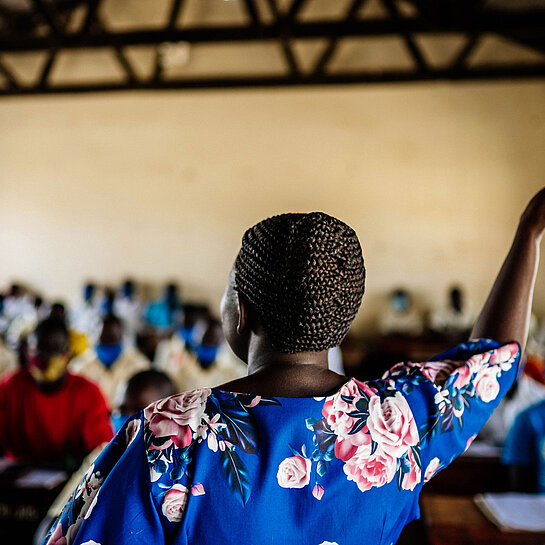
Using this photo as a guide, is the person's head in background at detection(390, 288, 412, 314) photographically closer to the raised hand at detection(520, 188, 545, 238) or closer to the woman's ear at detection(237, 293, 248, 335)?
the raised hand at detection(520, 188, 545, 238)

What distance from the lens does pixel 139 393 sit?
2146 mm

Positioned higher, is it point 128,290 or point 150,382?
point 128,290

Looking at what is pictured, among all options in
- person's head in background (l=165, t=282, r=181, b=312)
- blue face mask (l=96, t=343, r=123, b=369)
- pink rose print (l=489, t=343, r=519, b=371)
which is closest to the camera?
pink rose print (l=489, t=343, r=519, b=371)

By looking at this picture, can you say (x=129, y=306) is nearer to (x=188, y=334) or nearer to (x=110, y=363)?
(x=188, y=334)

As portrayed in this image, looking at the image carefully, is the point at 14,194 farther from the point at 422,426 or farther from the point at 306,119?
the point at 422,426

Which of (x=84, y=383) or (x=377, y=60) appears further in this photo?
(x=377, y=60)

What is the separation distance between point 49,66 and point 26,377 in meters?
6.46

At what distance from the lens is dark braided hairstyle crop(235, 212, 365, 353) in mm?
794

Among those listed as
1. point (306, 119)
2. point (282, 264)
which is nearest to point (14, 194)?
point (306, 119)

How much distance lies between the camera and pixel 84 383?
2803 mm

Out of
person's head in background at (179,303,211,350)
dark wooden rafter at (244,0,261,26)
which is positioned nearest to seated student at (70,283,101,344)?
person's head in background at (179,303,211,350)

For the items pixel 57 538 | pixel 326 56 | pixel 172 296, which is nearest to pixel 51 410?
pixel 57 538

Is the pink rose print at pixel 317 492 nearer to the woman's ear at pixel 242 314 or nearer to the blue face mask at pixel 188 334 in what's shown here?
the woman's ear at pixel 242 314

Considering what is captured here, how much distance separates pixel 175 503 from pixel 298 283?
1.13 ft
